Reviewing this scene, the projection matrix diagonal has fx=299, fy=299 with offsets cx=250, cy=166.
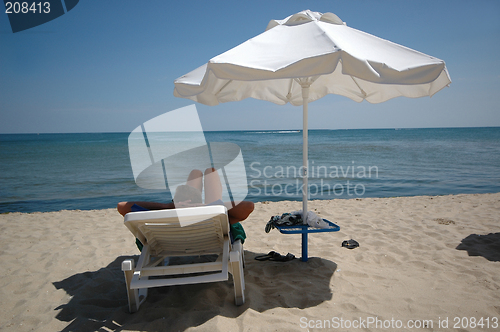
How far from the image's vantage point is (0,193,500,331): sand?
7.57 feet

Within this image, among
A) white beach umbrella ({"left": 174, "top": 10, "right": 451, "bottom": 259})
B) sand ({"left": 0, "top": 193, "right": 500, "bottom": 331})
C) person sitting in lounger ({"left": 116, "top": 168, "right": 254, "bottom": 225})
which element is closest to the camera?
white beach umbrella ({"left": 174, "top": 10, "right": 451, "bottom": 259})

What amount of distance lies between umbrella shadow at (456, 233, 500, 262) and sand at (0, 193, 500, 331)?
0.01 meters

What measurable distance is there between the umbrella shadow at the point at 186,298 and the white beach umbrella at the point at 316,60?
4.73ft

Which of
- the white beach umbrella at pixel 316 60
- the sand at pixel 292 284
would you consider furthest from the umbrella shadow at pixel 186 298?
the white beach umbrella at pixel 316 60

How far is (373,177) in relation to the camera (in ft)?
36.6

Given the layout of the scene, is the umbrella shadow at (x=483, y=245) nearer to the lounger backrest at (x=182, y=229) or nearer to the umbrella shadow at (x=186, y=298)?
the umbrella shadow at (x=186, y=298)

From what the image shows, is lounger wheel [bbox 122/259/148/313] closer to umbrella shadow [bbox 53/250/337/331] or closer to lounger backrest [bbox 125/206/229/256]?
umbrella shadow [bbox 53/250/337/331]

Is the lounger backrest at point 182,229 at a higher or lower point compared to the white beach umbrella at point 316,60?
lower

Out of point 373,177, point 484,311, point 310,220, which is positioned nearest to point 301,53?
point 310,220

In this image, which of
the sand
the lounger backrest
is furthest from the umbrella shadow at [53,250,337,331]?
the lounger backrest

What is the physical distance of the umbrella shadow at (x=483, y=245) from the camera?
11.3ft

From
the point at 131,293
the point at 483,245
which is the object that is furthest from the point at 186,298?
the point at 483,245

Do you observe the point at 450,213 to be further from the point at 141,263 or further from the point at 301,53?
the point at 141,263

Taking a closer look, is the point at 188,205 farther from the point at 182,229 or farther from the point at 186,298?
the point at 186,298
